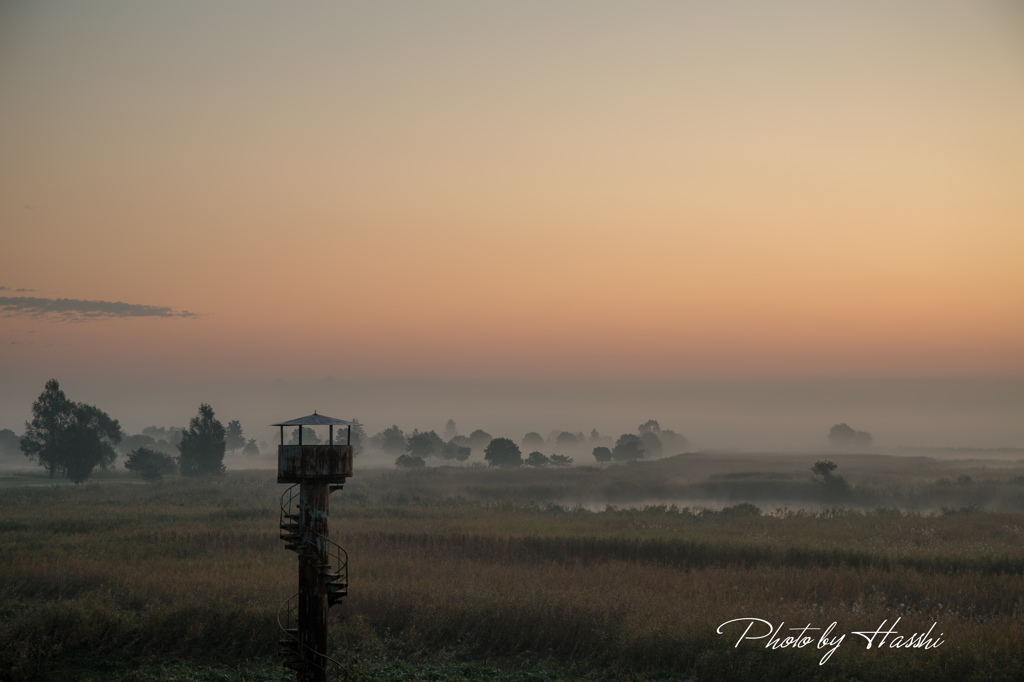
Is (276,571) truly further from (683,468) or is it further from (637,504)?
(683,468)

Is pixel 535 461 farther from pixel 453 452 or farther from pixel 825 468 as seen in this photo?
pixel 825 468

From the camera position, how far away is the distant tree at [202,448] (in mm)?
81938

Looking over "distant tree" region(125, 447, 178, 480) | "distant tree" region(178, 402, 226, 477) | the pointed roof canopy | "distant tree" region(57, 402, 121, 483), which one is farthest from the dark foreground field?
"distant tree" region(178, 402, 226, 477)

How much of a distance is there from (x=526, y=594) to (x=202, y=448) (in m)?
72.0

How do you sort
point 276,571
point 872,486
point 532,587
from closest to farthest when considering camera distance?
1. point 532,587
2. point 276,571
3. point 872,486

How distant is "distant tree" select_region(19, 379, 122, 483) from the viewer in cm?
7250

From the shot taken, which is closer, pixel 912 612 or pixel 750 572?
pixel 912 612

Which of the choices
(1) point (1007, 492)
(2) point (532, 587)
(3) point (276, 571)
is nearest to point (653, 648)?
(2) point (532, 587)

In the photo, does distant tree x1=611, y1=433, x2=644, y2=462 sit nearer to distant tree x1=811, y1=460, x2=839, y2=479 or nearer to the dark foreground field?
distant tree x1=811, y1=460, x2=839, y2=479

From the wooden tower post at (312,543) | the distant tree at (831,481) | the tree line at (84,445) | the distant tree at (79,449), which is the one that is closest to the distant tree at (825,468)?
the distant tree at (831,481)

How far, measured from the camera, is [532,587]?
23562 millimetres

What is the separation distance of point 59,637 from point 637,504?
5085 centimetres

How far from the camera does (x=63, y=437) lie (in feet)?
241

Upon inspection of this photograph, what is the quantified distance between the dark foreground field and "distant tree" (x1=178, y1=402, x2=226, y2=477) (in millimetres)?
40809
